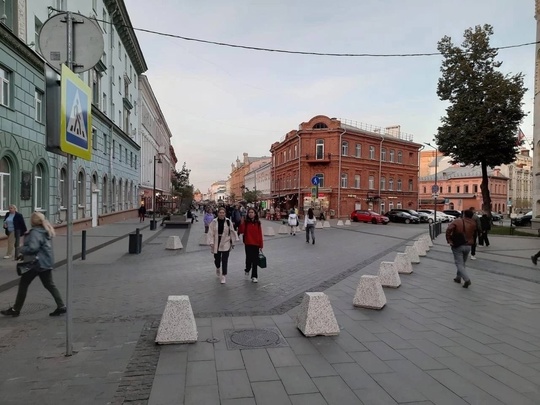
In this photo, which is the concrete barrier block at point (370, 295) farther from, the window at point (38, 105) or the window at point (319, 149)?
the window at point (319, 149)

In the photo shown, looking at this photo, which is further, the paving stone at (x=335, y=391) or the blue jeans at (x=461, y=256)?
the blue jeans at (x=461, y=256)

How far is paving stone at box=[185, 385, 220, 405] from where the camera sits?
11.5 feet

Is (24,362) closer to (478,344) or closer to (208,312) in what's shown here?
(208,312)

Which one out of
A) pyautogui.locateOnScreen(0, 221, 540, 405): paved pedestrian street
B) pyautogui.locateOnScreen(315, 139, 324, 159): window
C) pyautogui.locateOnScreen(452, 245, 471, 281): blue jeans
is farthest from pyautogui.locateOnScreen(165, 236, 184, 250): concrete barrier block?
pyautogui.locateOnScreen(315, 139, 324, 159): window

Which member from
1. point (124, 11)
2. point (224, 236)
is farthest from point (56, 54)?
point (124, 11)

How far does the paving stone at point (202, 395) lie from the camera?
3.50m

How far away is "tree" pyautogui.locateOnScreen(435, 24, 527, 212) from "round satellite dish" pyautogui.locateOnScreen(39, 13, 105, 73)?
3158cm

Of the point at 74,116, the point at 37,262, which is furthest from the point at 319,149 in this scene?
the point at 74,116

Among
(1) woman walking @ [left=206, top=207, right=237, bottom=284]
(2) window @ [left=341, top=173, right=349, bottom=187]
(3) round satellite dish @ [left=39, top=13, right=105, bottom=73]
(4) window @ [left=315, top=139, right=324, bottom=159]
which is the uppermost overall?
(4) window @ [left=315, top=139, right=324, bottom=159]

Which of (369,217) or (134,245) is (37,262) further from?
(369,217)

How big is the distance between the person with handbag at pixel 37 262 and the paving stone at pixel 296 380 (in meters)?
4.00

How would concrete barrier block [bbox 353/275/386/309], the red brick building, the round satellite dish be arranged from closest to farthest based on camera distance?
the round satellite dish
concrete barrier block [bbox 353/275/386/309]
the red brick building

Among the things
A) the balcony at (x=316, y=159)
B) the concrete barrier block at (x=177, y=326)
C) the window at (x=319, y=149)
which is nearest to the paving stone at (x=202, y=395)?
the concrete barrier block at (x=177, y=326)

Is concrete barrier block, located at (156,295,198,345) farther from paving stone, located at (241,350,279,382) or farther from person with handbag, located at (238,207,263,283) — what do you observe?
person with handbag, located at (238,207,263,283)
